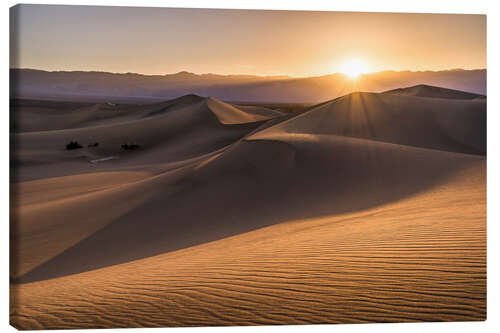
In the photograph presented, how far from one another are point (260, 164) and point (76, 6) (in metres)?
5.68

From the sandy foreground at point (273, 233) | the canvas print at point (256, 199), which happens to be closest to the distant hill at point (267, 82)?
the canvas print at point (256, 199)

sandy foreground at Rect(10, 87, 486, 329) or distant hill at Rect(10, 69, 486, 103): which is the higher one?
distant hill at Rect(10, 69, 486, 103)

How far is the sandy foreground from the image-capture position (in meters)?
4.69

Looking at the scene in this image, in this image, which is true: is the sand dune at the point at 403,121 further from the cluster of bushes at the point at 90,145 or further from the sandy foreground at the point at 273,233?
the cluster of bushes at the point at 90,145

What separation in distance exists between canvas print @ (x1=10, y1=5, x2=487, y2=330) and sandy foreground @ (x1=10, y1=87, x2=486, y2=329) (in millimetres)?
31

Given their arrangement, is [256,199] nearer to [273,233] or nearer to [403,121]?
[273,233]

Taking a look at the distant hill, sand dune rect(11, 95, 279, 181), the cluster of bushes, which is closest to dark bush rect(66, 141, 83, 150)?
the cluster of bushes

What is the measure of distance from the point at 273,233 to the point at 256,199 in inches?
94.4

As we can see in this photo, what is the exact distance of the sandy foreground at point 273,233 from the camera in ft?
15.4

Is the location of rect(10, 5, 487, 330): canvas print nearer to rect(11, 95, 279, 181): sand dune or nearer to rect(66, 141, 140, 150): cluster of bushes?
rect(11, 95, 279, 181): sand dune

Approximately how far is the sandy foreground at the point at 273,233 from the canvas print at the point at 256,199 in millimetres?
31

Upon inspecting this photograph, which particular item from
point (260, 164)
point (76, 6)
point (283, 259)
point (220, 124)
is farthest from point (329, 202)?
point (220, 124)

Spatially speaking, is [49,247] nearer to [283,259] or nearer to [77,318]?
[77,318]

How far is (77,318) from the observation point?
16.5 feet
